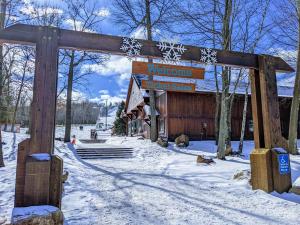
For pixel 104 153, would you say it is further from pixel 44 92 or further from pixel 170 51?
pixel 44 92

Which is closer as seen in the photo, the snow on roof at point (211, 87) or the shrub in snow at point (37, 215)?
the shrub in snow at point (37, 215)

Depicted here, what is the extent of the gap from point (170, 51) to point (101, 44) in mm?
1414

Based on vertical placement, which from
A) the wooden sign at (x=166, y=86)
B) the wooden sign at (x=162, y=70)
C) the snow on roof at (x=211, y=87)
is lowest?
the wooden sign at (x=166, y=86)

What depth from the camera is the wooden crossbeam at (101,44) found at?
435 cm

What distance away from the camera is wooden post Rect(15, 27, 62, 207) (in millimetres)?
3961

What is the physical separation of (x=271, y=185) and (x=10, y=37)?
228 inches

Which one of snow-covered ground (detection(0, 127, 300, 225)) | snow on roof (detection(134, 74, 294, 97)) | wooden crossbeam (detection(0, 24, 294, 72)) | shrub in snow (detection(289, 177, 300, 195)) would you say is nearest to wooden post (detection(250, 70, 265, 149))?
wooden crossbeam (detection(0, 24, 294, 72))

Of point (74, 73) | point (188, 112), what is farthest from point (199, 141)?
point (74, 73)

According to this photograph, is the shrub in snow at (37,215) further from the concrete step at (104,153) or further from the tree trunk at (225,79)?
the concrete step at (104,153)

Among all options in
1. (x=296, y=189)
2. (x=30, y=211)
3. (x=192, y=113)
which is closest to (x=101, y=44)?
(x=30, y=211)

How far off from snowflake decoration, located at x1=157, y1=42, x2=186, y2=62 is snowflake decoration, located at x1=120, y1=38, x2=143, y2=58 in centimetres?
46

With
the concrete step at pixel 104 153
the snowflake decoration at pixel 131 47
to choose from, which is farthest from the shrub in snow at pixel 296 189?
the concrete step at pixel 104 153

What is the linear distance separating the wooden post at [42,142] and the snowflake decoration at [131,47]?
4.17 ft

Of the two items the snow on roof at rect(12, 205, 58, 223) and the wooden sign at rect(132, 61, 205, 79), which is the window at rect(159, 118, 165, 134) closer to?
the wooden sign at rect(132, 61, 205, 79)
